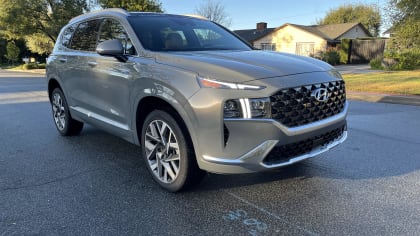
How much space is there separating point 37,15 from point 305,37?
27.7m

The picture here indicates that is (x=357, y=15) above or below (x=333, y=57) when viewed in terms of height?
above

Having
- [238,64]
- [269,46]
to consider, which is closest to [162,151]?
[238,64]

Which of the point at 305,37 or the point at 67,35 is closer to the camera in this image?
the point at 67,35

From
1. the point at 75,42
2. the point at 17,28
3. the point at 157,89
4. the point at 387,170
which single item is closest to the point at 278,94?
the point at 157,89

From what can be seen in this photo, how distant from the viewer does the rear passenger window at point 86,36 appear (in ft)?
15.7

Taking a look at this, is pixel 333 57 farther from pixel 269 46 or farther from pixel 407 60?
pixel 269 46

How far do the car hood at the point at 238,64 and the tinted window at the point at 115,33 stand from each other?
0.55 metres

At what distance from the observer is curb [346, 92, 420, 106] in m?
9.92

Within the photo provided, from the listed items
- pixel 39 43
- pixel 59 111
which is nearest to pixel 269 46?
pixel 39 43

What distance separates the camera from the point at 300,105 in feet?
10.2

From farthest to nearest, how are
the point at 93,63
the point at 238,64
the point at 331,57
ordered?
1. the point at 331,57
2. the point at 93,63
3. the point at 238,64

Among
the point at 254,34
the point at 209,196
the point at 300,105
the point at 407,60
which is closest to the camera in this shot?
the point at 300,105

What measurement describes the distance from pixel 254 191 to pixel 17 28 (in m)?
35.9

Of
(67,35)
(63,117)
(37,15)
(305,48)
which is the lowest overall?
(63,117)
